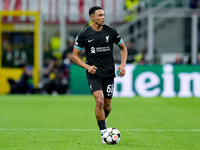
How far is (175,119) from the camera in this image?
42.1 ft

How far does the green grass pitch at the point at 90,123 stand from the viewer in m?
8.44

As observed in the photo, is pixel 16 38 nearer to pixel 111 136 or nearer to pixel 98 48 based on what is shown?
pixel 98 48

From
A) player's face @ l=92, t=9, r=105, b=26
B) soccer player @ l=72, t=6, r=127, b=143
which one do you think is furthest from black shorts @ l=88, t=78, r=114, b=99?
player's face @ l=92, t=9, r=105, b=26

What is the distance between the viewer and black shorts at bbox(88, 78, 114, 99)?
28.6 feet

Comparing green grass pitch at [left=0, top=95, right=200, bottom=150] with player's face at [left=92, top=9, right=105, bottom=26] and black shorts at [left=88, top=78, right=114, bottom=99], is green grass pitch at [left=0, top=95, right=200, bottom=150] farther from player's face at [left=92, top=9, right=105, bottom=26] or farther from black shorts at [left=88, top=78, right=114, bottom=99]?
player's face at [left=92, top=9, right=105, bottom=26]

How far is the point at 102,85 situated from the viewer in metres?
8.90

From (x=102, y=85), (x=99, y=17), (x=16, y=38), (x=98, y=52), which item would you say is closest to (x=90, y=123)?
(x=102, y=85)

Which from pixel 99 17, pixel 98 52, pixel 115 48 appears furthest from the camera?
pixel 115 48

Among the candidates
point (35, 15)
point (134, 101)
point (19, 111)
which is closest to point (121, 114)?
point (19, 111)

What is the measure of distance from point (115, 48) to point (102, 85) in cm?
1485

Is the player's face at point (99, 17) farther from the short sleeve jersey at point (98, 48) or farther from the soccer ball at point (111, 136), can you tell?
the soccer ball at point (111, 136)

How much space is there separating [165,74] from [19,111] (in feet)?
25.6

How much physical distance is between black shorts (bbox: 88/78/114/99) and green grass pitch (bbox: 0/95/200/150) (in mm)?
831

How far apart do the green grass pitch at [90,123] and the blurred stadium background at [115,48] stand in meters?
1.52
